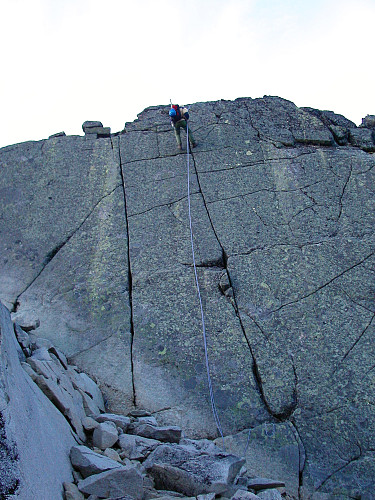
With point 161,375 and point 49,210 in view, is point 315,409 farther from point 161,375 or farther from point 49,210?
point 49,210

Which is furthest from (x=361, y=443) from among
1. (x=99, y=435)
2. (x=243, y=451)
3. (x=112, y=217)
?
(x=112, y=217)

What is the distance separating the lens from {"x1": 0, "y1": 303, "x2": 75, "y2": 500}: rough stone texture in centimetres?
233

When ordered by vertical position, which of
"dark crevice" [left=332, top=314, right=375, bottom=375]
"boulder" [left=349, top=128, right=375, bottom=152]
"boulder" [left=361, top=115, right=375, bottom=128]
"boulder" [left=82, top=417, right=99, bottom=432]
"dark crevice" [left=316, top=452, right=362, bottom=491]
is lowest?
"dark crevice" [left=316, top=452, right=362, bottom=491]

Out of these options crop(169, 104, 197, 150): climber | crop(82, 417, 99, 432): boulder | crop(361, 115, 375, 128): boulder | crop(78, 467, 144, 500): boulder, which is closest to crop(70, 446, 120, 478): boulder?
crop(78, 467, 144, 500): boulder

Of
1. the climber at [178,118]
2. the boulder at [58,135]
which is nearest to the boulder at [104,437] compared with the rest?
the climber at [178,118]

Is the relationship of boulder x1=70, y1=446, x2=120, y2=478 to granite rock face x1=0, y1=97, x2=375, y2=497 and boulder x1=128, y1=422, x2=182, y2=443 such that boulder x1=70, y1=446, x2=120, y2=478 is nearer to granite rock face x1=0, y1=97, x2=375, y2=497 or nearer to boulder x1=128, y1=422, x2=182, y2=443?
boulder x1=128, y1=422, x2=182, y2=443

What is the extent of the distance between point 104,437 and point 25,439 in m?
1.03

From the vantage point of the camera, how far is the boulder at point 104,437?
3457 millimetres

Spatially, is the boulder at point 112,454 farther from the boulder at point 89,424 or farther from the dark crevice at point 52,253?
the dark crevice at point 52,253

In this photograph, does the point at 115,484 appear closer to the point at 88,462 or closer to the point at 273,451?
the point at 88,462

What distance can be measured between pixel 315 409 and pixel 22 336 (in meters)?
2.35

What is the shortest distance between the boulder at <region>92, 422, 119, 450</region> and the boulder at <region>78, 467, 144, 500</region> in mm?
571

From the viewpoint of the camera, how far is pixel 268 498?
3.21 meters

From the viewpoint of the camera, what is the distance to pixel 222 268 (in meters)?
5.02
